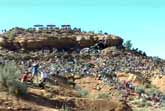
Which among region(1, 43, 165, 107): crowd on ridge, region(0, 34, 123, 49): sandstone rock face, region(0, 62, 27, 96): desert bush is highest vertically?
region(0, 34, 123, 49): sandstone rock face

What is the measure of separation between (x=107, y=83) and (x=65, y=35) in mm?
18558

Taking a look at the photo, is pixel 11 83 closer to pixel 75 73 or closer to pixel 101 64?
pixel 75 73

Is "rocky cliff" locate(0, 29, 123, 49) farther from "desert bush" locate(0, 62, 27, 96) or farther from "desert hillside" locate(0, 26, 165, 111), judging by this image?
"desert bush" locate(0, 62, 27, 96)

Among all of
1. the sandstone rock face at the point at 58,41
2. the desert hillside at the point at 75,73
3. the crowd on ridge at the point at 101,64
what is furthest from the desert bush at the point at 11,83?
the sandstone rock face at the point at 58,41

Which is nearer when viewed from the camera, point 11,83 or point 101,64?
point 11,83

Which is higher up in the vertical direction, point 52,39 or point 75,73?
point 52,39

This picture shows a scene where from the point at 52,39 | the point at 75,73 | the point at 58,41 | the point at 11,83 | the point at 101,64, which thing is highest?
the point at 52,39

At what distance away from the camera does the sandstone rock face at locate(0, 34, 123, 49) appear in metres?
58.6

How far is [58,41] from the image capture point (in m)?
60.1

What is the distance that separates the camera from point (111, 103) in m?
25.3

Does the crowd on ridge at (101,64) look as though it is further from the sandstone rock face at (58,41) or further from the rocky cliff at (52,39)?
the rocky cliff at (52,39)

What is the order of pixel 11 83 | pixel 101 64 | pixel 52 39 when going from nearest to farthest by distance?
pixel 11 83
pixel 101 64
pixel 52 39

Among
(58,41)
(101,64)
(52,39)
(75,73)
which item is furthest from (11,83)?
(58,41)

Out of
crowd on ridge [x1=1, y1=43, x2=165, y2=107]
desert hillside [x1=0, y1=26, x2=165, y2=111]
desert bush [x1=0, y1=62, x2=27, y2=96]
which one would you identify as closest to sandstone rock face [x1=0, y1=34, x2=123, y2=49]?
desert hillside [x1=0, y1=26, x2=165, y2=111]
